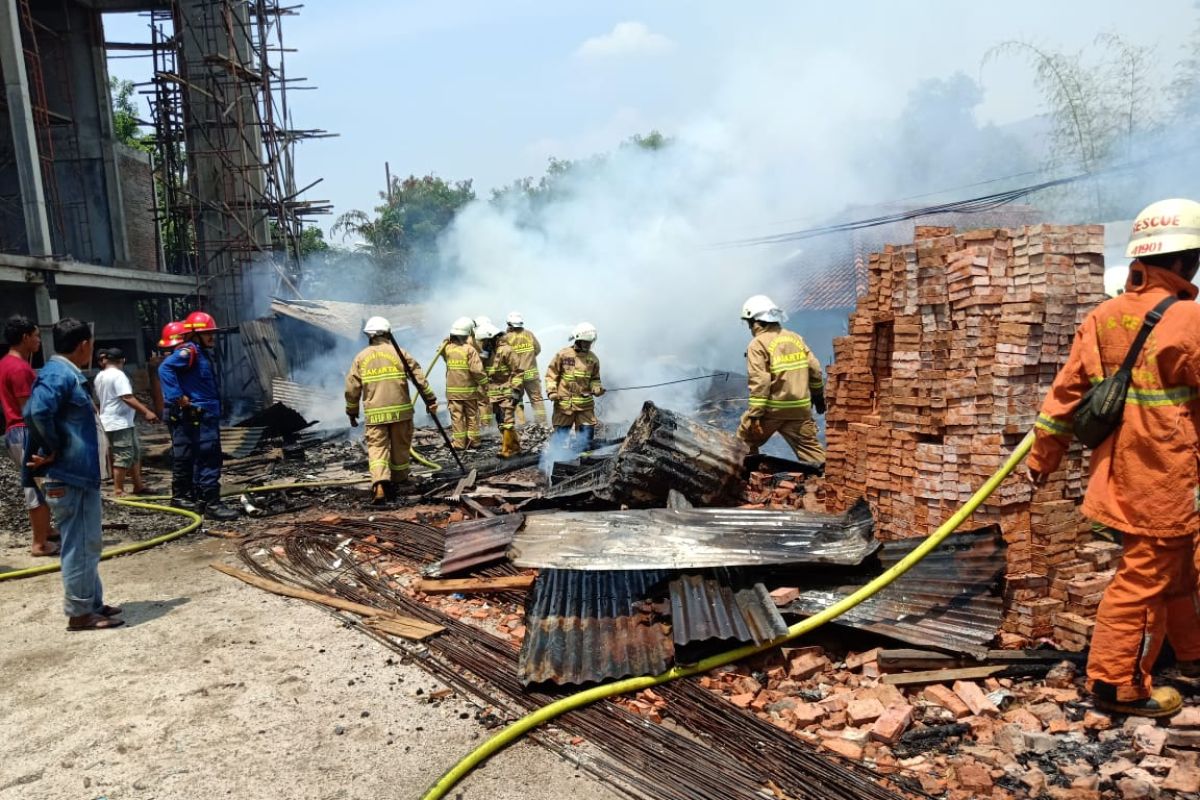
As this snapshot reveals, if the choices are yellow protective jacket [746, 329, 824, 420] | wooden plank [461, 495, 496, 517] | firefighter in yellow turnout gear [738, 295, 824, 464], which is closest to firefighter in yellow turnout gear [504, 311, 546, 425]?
Result: wooden plank [461, 495, 496, 517]

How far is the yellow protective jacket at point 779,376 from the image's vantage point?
7.23 metres

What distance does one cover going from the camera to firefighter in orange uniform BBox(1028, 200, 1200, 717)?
3199 millimetres

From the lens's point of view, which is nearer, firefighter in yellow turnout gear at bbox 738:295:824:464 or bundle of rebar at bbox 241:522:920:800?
bundle of rebar at bbox 241:522:920:800

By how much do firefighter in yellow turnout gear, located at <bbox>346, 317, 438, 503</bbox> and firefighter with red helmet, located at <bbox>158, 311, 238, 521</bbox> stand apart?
1387 mm

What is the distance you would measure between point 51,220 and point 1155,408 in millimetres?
21074

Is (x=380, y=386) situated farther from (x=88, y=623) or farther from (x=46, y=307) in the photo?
(x=46, y=307)

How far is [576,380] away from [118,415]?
18.0 feet

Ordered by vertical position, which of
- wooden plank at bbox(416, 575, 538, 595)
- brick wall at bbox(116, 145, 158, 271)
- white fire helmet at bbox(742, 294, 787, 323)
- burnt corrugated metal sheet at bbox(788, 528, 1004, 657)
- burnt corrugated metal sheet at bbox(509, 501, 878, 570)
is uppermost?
brick wall at bbox(116, 145, 158, 271)

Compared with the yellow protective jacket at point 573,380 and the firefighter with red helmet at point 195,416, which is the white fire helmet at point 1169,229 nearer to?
the yellow protective jacket at point 573,380

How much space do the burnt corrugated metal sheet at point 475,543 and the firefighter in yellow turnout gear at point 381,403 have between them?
7.56 ft

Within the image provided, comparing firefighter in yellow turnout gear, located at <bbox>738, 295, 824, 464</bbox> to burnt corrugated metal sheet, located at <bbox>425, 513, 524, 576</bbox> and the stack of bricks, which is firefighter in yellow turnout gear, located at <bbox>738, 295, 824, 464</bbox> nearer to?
the stack of bricks

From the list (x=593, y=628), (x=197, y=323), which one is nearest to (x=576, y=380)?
(x=197, y=323)

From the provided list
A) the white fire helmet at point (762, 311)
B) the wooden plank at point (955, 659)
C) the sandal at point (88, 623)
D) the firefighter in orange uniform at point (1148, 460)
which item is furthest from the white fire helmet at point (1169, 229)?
the sandal at point (88, 623)

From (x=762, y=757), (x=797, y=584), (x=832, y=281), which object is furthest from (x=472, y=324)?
(x=832, y=281)
